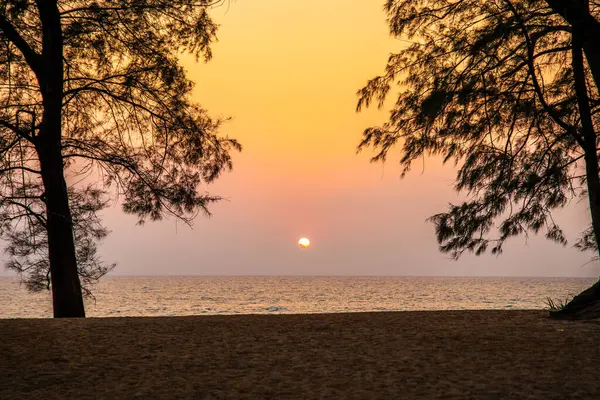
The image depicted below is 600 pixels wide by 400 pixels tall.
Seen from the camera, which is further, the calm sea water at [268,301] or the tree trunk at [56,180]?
the calm sea water at [268,301]

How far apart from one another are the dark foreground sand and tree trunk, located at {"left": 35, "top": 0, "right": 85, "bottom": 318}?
159 cm

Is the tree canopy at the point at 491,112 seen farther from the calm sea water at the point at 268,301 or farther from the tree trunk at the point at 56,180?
the calm sea water at the point at 268,301

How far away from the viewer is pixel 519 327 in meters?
8.91

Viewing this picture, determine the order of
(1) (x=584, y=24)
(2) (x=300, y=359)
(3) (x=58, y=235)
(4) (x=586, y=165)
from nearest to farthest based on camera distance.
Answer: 1. (2) (x=300, y=359)
2. (1) (x=584, y=24)
3. (4) (x=586, y=165)
4. (3) (x=58, y=235)

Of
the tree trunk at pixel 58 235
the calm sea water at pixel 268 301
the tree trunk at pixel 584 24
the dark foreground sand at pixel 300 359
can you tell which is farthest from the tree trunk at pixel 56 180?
the calm sea water at pixel 268 301

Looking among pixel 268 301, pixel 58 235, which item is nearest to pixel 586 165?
pixel 58 235

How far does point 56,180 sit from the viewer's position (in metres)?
11.3

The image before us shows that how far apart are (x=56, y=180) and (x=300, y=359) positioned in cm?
725

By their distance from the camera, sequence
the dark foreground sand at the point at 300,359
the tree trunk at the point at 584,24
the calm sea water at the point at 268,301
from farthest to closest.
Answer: the calm sea water at the point at 268,301, the tree trunk at the point at 584,24, the dark foreground sand at the point at 300,359

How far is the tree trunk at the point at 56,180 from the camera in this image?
11.2 meters

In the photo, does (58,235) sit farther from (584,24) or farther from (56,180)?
(584,24)

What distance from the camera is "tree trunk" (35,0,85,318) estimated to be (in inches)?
441

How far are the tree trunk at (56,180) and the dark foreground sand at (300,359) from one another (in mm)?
1592

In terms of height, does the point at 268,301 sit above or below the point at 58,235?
below
